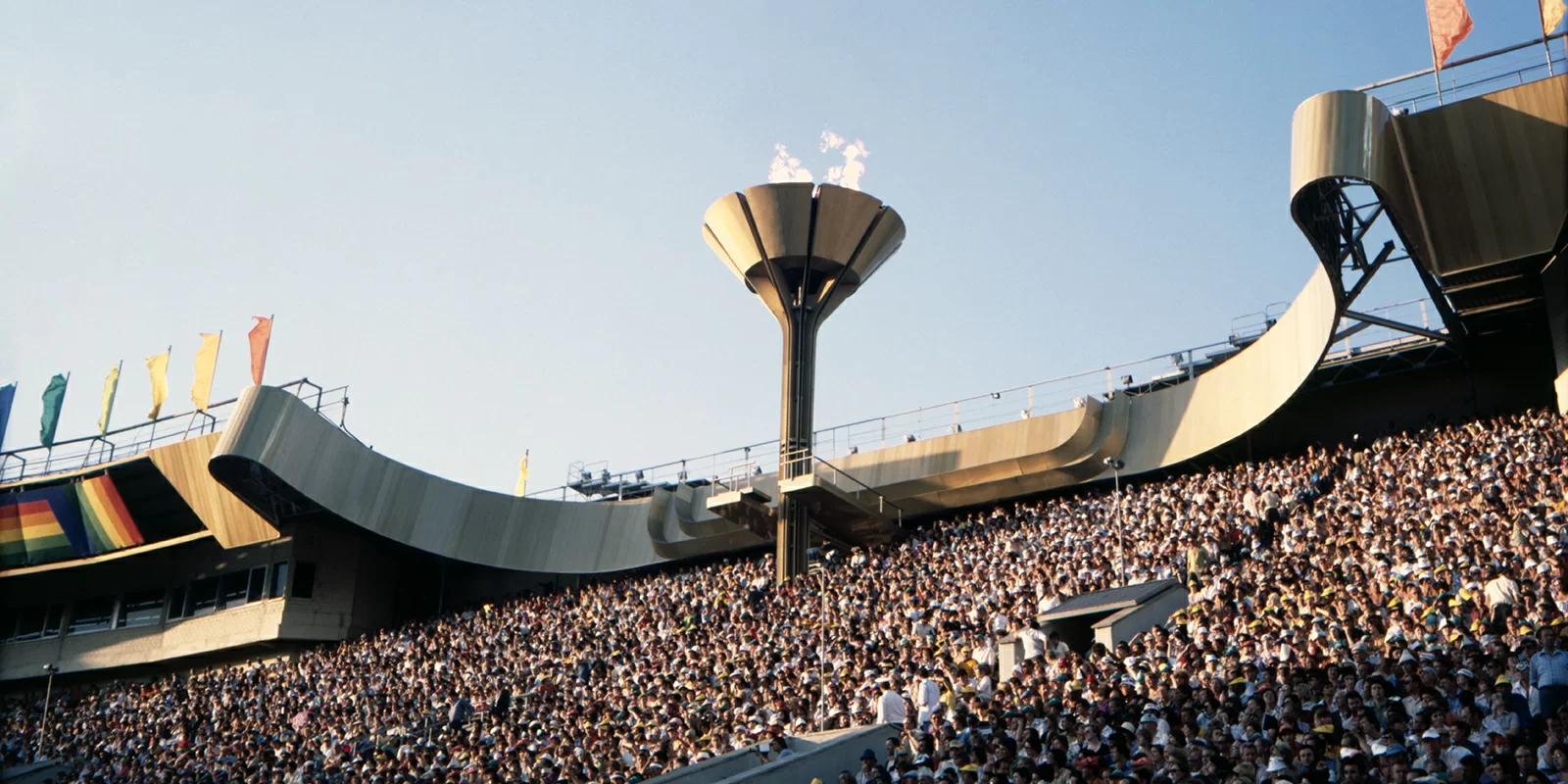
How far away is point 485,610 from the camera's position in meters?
37.9

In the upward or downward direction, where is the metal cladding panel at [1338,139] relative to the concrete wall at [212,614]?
upward

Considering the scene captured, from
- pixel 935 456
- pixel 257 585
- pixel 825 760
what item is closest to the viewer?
pixel 825 760

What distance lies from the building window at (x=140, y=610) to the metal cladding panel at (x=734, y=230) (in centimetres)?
2300

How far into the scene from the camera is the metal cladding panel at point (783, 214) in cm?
3359

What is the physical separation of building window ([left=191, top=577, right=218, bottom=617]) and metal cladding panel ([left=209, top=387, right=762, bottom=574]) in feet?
19.7

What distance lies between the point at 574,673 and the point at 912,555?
26.6 feet

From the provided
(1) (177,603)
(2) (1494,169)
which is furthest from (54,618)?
(2) (1494,169)

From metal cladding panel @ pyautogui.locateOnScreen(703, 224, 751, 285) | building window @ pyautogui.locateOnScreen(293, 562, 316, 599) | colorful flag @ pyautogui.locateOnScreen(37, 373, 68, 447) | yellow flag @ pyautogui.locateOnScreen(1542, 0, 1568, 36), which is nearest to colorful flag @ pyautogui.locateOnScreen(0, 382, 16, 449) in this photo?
colorful flag @ pyautogui.locateOnScreen(37, 373, 68, 447)

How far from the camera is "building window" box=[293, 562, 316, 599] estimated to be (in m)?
40.0

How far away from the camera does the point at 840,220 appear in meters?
33.9

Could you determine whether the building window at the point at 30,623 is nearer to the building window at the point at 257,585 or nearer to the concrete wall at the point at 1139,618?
the building window at the point at 257,585

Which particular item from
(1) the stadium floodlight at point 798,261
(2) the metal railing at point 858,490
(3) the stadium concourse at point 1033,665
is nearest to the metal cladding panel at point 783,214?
(1) the stadium floodlight at point 798,261

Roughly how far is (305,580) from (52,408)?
11.2 meters

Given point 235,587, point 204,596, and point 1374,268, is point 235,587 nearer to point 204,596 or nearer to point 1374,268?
point 204,596
